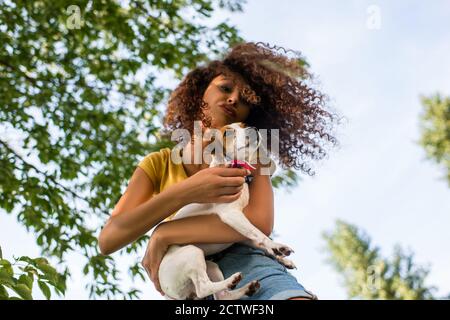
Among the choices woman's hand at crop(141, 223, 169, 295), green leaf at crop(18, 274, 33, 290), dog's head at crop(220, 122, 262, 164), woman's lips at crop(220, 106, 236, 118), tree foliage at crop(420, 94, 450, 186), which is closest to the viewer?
woman's hand at crop(141, 223, 169, 295)

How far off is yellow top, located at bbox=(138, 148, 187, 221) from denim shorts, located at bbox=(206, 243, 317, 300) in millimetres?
489

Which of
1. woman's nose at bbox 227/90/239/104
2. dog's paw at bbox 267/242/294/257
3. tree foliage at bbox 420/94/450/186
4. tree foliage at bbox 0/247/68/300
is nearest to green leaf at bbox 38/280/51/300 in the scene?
tree foliage at bbox 0/247/68/300

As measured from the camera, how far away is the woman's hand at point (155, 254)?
8.20 ft

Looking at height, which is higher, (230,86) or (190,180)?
(230,86)

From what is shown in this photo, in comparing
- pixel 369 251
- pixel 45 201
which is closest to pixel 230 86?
pixel 45 201

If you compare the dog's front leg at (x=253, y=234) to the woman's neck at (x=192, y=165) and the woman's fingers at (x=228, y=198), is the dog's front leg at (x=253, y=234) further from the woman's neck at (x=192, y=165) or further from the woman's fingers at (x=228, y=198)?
the woman's neck at (x=192, y=165)

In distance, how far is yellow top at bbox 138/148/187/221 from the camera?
2822 mm

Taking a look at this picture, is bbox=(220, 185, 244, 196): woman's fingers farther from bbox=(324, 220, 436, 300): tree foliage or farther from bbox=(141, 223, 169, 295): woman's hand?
bbox=(324, 220, 436, 300): tree foliage

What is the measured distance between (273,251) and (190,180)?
1.51ft
